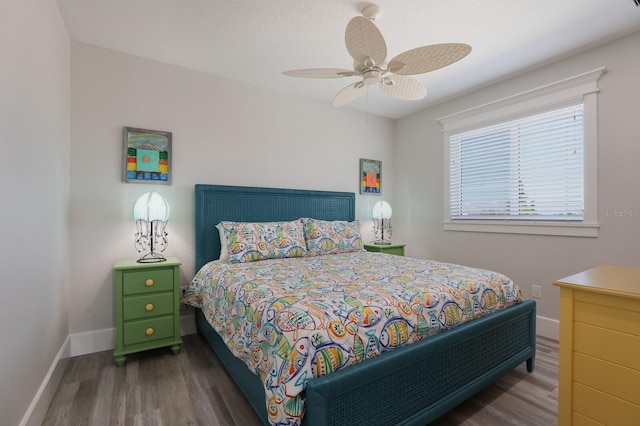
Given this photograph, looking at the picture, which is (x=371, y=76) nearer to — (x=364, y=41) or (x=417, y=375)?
(x=364, y=41)

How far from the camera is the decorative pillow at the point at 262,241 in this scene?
2.63m

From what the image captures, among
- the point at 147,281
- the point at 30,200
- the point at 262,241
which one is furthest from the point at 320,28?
the point at 147,281

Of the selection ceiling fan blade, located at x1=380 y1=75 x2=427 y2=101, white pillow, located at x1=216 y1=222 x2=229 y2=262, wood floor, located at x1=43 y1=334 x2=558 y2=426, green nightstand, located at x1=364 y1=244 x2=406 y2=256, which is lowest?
wood floor, located at x1=43 y1=334 x2=558 y2=426

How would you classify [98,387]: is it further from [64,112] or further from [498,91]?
[498,91]

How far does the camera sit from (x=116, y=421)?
1635 mm

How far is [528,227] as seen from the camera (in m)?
2.94

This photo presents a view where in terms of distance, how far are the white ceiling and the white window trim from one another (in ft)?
0.93

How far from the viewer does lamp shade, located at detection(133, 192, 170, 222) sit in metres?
2.45

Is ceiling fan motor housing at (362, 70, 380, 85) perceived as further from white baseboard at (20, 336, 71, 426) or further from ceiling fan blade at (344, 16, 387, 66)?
white baseboard at (20, 336, 71, 426)

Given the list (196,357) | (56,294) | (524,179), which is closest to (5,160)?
(56,294)

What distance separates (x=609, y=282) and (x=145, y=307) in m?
2.88

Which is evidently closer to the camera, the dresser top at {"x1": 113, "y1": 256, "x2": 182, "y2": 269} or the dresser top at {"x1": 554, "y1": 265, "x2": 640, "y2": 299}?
the dresser top at {"x1": 554, "y1": 265, "x2": 640, "y2": 299}

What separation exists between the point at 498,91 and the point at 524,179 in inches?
39.7

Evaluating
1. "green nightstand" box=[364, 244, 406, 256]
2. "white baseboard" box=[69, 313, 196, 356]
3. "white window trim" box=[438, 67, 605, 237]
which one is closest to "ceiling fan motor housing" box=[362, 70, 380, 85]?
"white window trim" box=[438, 67, 605, 237]
